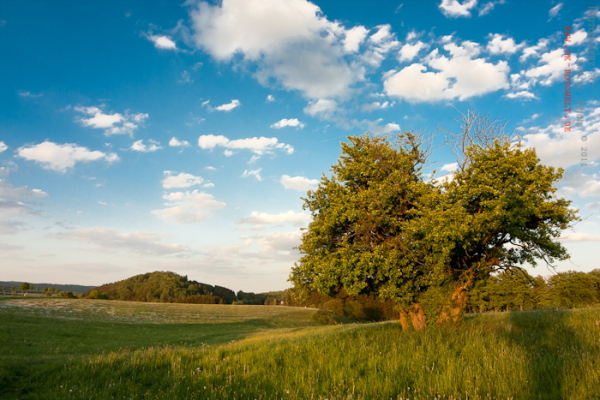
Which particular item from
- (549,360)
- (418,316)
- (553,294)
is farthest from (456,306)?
(553,294)

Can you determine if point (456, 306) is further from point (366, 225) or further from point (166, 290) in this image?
point (166, 290)

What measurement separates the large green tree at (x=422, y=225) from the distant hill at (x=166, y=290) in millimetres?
130390

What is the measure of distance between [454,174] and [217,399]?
54.8 ft

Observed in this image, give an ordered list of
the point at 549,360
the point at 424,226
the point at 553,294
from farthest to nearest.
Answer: the point at 553,294 → the point at 424,226 → the point at 549,360

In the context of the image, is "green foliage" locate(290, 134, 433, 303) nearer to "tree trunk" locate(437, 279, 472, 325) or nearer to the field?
"tree trunk" locate(437, 279, 472, 325)

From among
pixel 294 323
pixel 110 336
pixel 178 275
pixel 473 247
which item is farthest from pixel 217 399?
pixel 178 275

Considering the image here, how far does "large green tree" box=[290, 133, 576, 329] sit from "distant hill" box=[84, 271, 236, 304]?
130 m

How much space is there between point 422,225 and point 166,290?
535ft

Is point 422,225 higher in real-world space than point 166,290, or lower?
higher

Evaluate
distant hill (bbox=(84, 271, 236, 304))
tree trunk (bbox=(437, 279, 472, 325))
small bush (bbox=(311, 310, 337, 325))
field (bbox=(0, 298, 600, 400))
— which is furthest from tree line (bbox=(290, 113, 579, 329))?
distant hill (bbox=(84, 271, 236, 304))

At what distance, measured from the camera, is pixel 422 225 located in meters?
16.9

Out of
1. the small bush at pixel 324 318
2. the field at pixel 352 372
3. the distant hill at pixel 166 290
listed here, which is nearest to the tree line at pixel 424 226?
the field at pixel 352 372

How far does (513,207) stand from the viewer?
1542cm

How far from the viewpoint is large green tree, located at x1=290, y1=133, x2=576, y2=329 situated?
16.0 metres
